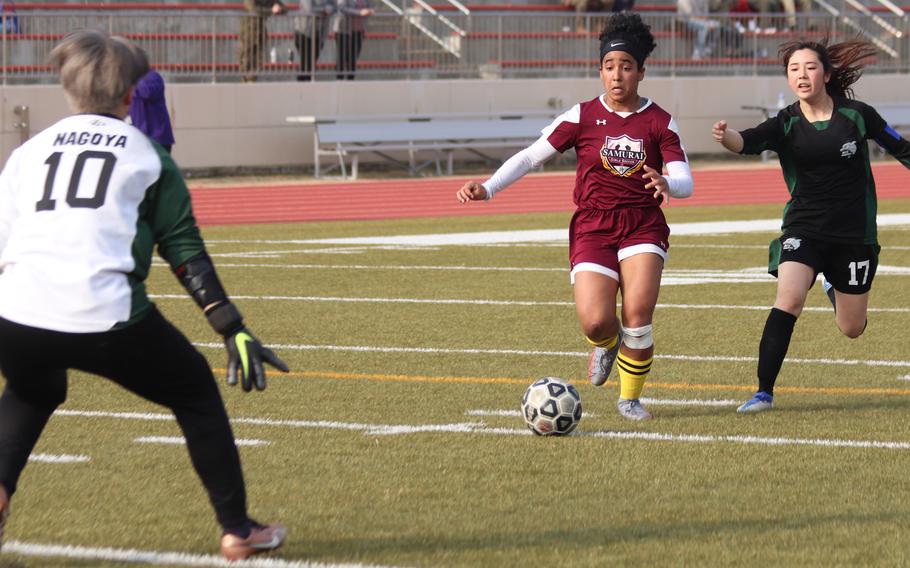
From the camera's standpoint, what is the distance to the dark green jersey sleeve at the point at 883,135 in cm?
824

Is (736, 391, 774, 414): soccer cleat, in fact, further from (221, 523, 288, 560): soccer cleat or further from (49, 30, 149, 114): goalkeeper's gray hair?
(49, 30, 149, 114): goalkeeper's gray hair

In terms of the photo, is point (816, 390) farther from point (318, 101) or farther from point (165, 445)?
point (318, 101)

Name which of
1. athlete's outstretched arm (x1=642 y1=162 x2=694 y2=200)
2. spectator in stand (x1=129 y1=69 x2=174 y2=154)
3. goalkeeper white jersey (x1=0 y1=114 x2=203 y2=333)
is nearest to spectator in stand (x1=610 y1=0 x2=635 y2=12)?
spectator in stand (x1=129 y1=69 x2=174 y2=154)

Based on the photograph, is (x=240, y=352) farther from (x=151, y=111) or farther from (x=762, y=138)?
(x=151, y=111)

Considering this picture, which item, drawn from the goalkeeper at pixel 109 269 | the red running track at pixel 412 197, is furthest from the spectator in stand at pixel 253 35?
the goalkeeper at pixel 109 269

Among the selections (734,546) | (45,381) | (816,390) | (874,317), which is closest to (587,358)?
(816,390)

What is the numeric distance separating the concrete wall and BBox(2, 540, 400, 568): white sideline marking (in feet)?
66.5

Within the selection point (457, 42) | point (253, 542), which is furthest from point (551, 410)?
point (457, 42)

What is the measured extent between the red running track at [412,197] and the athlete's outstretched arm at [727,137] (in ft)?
41.9

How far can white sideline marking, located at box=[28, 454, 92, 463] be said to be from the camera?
21.6 feet

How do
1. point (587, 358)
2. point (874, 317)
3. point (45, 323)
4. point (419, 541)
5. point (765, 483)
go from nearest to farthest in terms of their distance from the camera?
point (45, 323) < point (419, 541) < point (765, 483) < point (587, 358) < point (874, 317)

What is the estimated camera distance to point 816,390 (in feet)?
27.6

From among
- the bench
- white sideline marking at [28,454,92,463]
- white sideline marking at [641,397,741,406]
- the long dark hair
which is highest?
the long dark hair

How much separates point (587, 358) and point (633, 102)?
213cm
